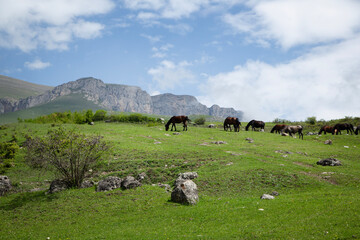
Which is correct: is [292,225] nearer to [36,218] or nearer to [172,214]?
[172,214]

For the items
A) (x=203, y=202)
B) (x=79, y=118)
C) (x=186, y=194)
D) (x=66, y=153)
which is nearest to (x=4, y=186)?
(x=66, y=153)

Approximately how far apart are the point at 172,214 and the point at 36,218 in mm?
9548

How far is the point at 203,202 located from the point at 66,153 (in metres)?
12.9

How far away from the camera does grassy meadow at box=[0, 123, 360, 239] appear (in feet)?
35.6

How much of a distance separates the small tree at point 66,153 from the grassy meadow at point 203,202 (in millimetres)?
2154

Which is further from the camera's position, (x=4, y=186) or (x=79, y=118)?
(x=79, y=118)

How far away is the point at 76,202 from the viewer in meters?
17.5

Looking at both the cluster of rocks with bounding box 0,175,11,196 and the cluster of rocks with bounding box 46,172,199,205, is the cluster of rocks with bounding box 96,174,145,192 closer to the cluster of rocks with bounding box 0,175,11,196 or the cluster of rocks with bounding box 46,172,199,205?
the cluster of rocks with bounding box 46,172,199,205

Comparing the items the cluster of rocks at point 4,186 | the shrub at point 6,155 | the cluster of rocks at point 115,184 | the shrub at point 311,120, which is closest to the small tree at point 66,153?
the cluster of rocks at point 115,184

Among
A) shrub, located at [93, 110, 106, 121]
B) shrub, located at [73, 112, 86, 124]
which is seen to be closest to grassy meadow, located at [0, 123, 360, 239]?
shrub, located at [73, 112, 86, 124]

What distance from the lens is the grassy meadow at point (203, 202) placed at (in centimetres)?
1085

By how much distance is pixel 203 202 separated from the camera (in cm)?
1619

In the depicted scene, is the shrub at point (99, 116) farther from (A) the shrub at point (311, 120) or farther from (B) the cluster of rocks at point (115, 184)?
(A) the shrub at point (311, 120)

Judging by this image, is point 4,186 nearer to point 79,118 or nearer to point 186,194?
point 186,194
